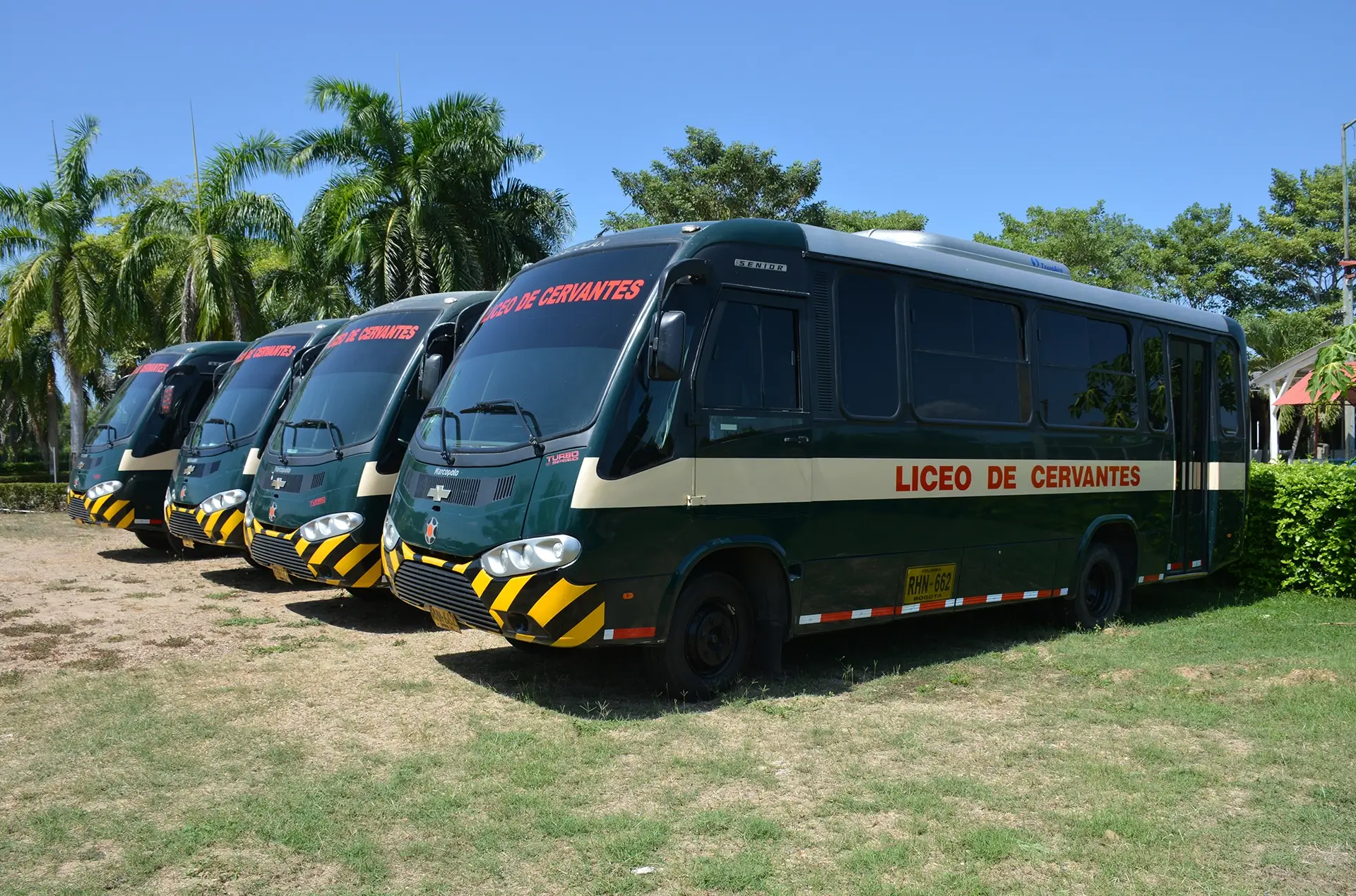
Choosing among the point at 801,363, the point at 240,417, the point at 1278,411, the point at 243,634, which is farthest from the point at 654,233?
the point at 1278,411

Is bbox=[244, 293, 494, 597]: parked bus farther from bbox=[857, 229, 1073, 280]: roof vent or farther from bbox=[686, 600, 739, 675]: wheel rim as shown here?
bbox=[857, 229, 1073, 280]: roof vent

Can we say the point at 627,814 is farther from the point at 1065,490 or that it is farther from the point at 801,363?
the point at 1065,490

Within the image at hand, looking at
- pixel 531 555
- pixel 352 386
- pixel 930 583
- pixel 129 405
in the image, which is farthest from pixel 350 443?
pixel 129 405

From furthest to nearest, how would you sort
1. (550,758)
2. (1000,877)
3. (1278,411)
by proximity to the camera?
(1278,411)
(550,758)
(1000,877)

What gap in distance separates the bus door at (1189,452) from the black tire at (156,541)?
12.8 m

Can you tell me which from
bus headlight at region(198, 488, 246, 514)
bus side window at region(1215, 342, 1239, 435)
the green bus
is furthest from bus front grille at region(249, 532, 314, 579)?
bus side window at region(1215, 342, 1239, 435)

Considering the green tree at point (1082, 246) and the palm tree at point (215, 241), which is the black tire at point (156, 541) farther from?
the green tree at point (1082, 246)

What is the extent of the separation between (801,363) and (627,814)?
3555 mm

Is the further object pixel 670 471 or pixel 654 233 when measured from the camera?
pixel 654 233

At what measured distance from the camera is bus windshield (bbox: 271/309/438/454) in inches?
420

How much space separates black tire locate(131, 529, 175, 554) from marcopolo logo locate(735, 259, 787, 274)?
11.4 meters

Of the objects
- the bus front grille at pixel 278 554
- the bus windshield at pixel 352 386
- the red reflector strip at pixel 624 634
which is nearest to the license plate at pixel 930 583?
the red reflector strip at pixel 624 634

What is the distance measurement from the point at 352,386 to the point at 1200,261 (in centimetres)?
4070

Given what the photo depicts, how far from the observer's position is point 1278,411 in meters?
33.0
